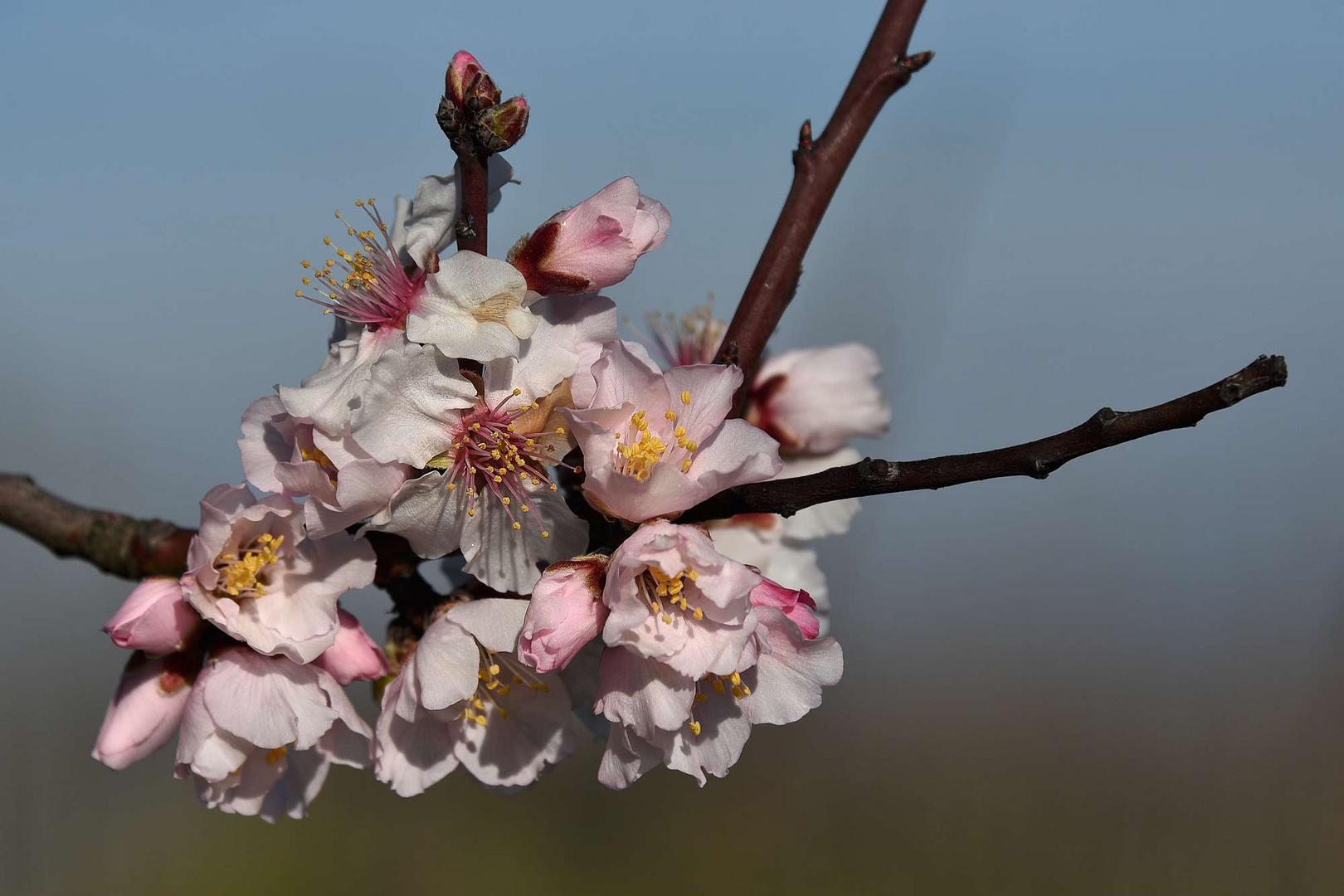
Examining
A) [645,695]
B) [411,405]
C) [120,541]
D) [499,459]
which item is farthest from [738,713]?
[120,541]

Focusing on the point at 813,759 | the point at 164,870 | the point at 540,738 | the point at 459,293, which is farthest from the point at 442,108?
the point at 164,870

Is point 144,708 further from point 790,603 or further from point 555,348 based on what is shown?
point 790,603

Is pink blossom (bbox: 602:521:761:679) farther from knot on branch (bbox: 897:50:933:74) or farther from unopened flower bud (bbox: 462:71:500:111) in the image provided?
knot on branch (bbox: 897:50:933:74)

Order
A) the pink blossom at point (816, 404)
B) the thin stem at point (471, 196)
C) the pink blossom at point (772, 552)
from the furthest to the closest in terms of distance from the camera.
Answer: the pink blossom at point (816, 404)
the pink blossom at point (772, 552)
the thin stem at point (471, 196)

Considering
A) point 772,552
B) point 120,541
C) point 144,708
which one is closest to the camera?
point 144,708

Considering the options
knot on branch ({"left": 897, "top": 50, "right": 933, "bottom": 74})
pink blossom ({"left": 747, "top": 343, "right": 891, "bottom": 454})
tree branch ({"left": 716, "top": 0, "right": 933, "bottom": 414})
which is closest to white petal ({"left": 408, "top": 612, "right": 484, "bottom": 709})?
tree branch ({"left": 716, "top": 0, "right": 933, "bottom": 414})

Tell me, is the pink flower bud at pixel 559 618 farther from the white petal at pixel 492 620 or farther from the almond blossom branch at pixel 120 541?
the almond blossom branch at pixel 120 541

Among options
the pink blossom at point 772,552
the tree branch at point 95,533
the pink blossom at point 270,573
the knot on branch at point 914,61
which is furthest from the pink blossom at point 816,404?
the tree branch at point 95,533
